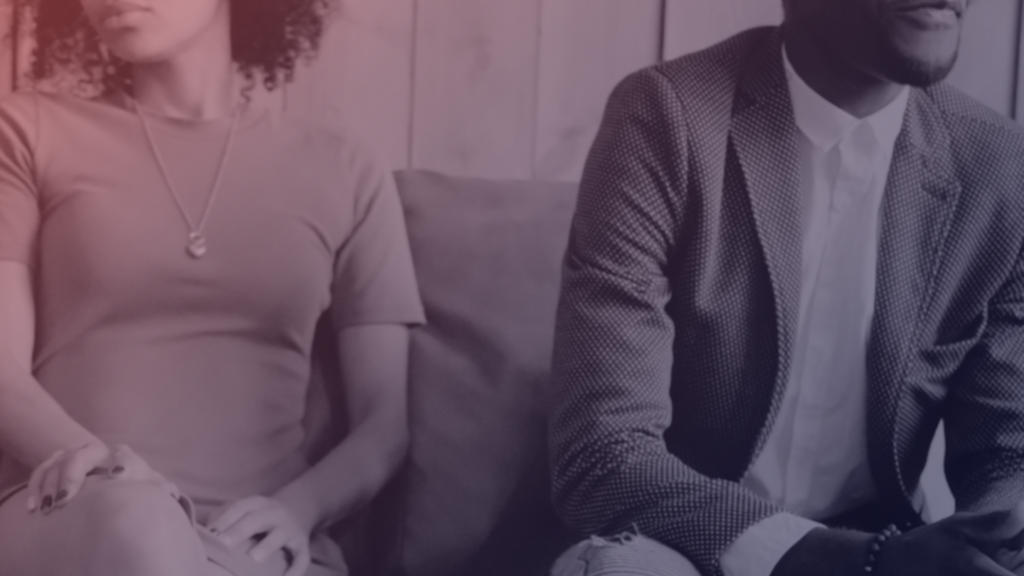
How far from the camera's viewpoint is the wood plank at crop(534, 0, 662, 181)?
1233 millimetres

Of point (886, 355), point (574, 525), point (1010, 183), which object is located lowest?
point (574, 525)

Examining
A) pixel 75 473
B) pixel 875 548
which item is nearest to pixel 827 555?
pixel 875 548

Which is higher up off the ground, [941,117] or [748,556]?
[941,117]

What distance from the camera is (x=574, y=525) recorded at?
35.4 inches

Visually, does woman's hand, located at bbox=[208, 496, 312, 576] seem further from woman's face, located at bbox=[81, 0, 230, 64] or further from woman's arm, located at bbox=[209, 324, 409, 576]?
woman's face, located at bbox=[81, 0, 230, 64]

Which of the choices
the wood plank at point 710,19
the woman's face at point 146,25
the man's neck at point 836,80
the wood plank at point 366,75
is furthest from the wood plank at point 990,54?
the woman's face at point 146,25

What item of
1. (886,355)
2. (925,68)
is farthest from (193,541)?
(925,68)

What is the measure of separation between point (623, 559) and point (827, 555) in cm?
13

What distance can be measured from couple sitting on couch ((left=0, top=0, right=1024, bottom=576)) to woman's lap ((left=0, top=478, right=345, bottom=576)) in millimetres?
53

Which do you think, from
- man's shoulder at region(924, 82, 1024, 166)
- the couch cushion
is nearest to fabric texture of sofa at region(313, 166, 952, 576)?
the couch cushion

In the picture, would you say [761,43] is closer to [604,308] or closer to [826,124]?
[826,124]

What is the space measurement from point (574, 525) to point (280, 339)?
339 millimetres

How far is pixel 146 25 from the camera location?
1035 millimetres

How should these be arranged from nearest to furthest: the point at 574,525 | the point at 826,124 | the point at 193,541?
the point at 193,541, the point at 574,525, the point at 826,124
